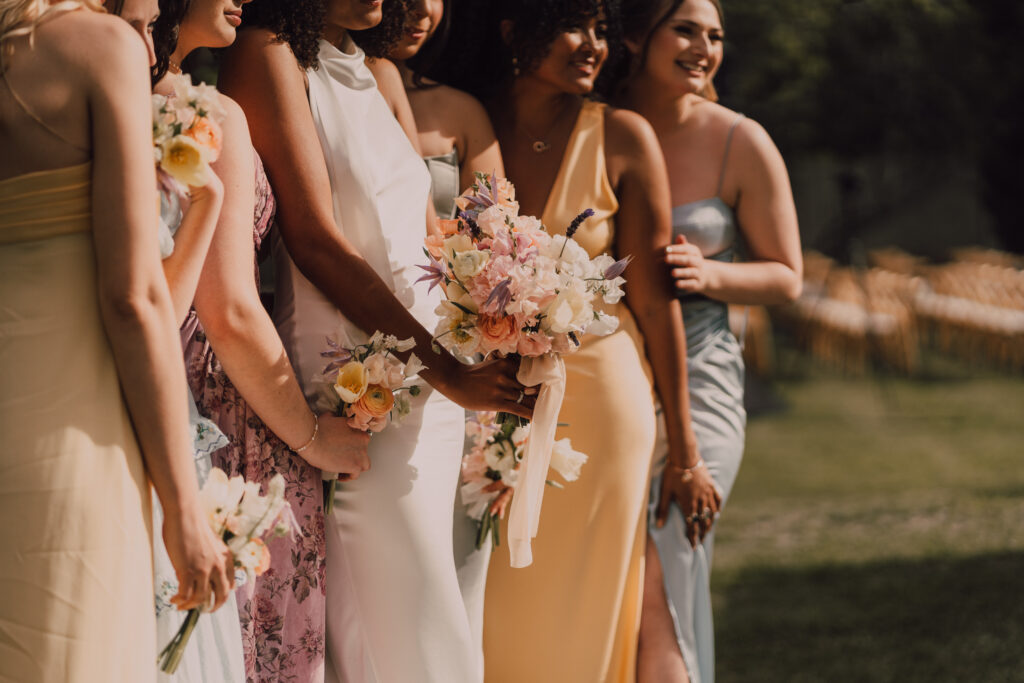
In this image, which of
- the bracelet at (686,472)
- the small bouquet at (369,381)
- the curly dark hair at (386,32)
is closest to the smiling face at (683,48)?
the curly dark hair at (386,32)

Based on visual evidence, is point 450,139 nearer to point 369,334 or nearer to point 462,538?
point 369,334

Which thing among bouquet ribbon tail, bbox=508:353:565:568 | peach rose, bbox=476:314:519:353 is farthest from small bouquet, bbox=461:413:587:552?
peach rose, bbox=476:314:519:353

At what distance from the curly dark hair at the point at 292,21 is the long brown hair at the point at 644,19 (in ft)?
5.44

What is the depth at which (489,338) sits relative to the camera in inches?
118

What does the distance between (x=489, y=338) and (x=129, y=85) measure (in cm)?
107

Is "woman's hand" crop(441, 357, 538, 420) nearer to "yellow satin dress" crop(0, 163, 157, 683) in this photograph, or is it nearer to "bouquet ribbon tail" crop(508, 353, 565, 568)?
"bouquet ribbon tail" crop(508, 353, 565, 568)

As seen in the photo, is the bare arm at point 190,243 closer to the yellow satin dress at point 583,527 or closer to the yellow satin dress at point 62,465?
the yellow satin dress at point 62,465

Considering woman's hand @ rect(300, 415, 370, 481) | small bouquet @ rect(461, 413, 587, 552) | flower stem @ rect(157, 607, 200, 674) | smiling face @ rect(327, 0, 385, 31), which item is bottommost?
small bouquet @ rect(461, 413, 587, 552)

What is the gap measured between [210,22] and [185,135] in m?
0.44

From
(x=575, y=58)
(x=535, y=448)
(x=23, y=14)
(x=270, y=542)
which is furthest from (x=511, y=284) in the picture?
(x=575, y=58)

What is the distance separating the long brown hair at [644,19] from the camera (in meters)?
4.42

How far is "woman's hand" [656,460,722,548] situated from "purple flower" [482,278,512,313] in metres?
1.50

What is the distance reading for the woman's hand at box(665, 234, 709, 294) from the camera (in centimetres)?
402

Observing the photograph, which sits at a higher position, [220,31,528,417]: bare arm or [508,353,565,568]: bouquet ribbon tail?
[220,31,528,417]: bare arm
